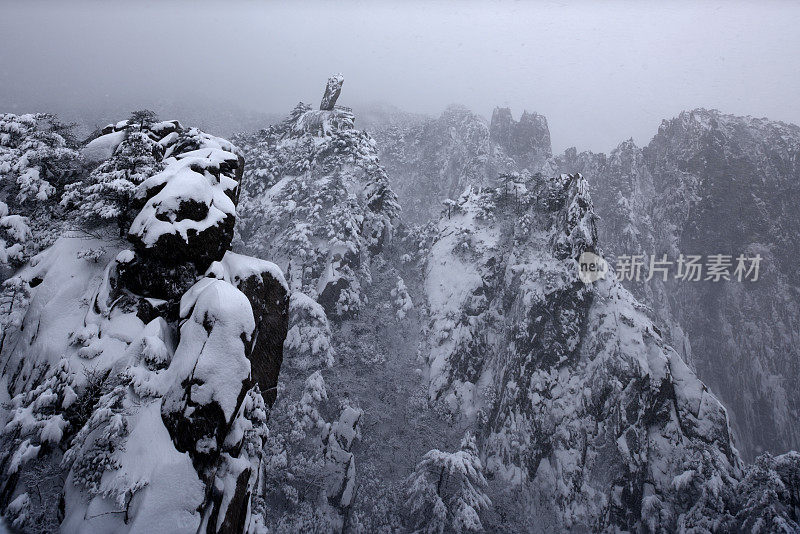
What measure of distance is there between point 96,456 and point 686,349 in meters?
47.7

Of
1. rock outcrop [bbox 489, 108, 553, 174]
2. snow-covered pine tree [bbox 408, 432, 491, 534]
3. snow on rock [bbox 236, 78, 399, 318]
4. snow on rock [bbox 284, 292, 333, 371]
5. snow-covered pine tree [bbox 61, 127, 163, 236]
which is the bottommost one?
snow-covered pine tree [bbox 408, 432, 491, 534]

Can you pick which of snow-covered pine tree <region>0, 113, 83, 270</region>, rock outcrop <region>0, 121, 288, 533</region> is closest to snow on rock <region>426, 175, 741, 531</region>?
rock outcrop <region>0, 121, 288, 533</region>

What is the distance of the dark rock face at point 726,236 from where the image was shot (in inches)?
1314

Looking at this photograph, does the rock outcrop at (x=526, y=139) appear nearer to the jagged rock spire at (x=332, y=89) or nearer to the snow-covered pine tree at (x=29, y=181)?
the jagged rock spire at (x=332, y=89)

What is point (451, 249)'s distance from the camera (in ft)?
83.1

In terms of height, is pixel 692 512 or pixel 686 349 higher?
pixel 692 512

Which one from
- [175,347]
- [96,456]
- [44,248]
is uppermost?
[44,248]

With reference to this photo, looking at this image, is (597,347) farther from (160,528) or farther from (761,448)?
(761,448)

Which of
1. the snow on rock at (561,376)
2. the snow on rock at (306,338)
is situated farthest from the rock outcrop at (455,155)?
the snow on rock at (306,338)

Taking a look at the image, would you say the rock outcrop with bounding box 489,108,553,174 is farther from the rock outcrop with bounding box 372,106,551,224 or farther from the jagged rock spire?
the jagged rock spire

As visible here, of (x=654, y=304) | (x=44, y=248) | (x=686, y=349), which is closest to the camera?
(x=44, y=248)

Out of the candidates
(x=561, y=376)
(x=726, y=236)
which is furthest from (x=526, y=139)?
(x=561, y=376)

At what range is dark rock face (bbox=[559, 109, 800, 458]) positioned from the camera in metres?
33.4

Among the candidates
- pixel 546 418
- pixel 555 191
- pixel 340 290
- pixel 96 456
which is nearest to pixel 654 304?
pixel 555 191
